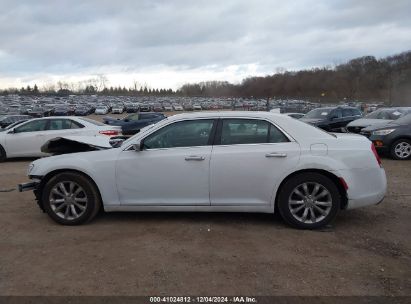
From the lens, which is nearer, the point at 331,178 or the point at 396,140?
the point at 331,178

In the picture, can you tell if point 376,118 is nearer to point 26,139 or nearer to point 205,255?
point 26,139

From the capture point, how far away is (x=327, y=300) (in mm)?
3227

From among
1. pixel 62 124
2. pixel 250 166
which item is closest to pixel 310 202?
pixel 250 166

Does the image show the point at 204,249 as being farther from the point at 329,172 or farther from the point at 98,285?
the point at 329,172

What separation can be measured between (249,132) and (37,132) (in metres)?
8.84

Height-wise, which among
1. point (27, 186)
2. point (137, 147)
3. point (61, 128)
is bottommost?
point (27, 186)

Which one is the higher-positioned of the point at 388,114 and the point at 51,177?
the point at 388,114

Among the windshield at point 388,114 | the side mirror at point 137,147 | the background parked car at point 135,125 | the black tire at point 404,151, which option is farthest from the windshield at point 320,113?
the side mirror at point 137,147

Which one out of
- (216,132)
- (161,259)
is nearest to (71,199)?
(161,259)

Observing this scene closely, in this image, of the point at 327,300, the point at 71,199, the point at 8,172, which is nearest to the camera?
the point at 327,300

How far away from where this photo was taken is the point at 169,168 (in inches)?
195

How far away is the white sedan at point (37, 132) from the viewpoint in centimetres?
1173

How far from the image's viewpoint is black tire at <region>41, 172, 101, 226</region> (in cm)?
511

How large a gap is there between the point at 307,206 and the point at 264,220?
26.5 inches
